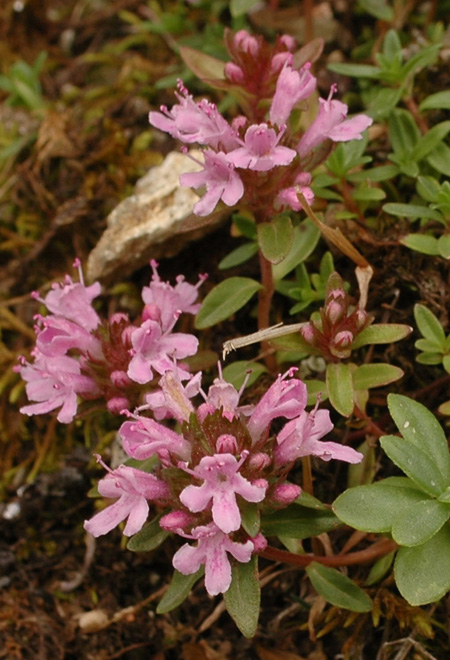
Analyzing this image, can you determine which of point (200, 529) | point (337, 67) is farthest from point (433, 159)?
point (200, 529)

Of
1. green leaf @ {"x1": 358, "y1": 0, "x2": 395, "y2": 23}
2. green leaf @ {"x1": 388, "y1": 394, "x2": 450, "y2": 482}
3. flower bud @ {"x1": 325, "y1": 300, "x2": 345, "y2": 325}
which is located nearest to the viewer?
green leaf @ {"x1": 388, "y1": 394, "x2": 450, "y2": 482}

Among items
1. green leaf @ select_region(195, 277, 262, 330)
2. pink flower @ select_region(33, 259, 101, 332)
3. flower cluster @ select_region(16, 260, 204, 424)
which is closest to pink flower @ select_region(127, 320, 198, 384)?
flower cluster @ select_region(16, 260, 204, 424)

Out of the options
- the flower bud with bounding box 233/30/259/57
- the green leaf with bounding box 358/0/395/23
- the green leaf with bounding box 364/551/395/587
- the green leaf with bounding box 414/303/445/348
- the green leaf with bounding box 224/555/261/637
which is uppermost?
the flower bud with bounding box 233/30/259/57

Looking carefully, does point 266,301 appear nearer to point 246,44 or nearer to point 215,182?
point 215,182

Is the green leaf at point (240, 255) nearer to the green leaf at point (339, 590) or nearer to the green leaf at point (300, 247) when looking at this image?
the green leaf at point (300, 247)

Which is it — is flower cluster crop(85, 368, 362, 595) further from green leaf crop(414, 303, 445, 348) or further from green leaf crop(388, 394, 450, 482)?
green leaf crop(414, 303, 445, 348)

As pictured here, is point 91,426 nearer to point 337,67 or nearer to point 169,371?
point 169,371
